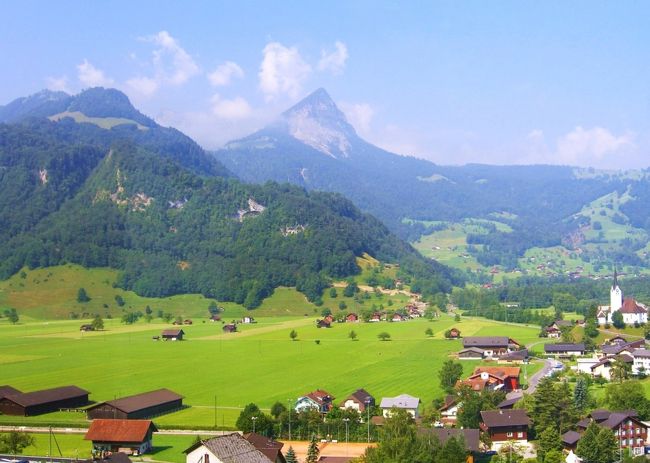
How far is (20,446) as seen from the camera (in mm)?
46812

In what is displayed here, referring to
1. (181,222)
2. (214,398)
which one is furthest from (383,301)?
(214,398)

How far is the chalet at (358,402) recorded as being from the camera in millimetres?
58562

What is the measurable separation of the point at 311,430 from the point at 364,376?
22.9 m

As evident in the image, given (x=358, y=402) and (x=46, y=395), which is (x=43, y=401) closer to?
(x=46, y=395)

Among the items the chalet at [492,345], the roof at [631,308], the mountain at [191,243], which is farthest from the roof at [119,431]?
the mountain at [191,243]

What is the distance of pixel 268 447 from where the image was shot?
4350cm

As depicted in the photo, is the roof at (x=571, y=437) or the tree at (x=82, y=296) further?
the tree at (x=82, y=296)

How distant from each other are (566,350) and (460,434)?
42.6 meters

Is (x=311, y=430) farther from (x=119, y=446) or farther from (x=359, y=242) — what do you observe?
(x=359, y=242)

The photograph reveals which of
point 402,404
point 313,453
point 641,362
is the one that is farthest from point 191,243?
point 313,453

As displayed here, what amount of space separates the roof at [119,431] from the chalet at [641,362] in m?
42.1

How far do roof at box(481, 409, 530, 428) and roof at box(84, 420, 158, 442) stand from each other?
19443mm

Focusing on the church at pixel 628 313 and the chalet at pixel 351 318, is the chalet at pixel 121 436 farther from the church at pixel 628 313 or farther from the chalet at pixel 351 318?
the chalet at pixel 351 318

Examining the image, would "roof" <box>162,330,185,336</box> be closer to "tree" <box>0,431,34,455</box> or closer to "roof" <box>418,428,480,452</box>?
"tree" <box>0,431,34,455</box>
